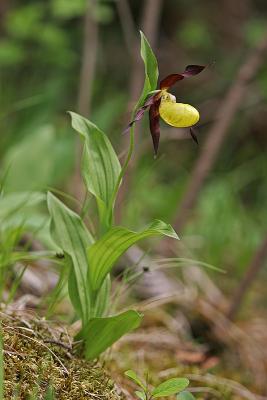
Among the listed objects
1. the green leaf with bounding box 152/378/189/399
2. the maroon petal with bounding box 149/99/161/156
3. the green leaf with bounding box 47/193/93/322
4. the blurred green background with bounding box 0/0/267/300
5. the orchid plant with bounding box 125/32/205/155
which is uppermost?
the orchid plant with bounding box 125/32/205/155

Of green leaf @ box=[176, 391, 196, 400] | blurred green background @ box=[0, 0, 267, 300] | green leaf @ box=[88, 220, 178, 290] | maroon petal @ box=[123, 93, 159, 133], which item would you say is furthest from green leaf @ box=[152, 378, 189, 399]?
blurred green background @ box=[0, 0, 267, 300]

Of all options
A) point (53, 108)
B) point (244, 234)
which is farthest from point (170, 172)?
point (244, 234)

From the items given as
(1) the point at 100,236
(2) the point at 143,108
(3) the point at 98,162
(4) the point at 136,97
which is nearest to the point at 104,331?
(1) the point at 100,236

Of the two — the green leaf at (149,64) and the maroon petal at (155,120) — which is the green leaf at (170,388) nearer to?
the maroon petal at (155,120)

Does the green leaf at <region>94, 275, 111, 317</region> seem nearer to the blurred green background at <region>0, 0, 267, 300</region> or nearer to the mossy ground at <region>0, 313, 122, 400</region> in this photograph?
the mossy ground at <region>0, 313, 122, 400</region>

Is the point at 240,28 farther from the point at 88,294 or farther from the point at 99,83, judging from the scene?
the point at 88,294
